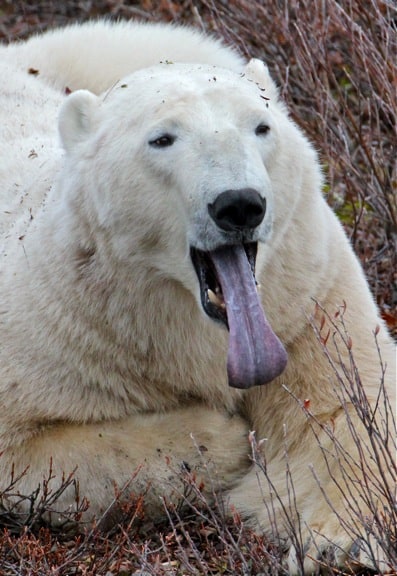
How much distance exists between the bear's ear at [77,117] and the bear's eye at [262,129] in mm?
551

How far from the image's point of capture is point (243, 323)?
3139mm

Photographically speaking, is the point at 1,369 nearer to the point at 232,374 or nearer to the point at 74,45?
the point at 232,374

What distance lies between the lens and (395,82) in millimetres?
4812

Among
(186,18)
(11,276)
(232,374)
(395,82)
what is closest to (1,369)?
(11,276)

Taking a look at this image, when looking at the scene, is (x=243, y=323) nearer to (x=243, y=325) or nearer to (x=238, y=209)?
(x=243, y=325)

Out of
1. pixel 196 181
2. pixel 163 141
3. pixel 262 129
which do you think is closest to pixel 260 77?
pixel 262 129

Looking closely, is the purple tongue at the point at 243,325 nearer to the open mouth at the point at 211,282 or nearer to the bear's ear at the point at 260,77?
the open mouth at the point at 211,282

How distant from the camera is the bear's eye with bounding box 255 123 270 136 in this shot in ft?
10.8

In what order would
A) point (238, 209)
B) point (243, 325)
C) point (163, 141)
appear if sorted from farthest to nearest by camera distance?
point (163, 141) < point (243, 325) < point (238, 209)

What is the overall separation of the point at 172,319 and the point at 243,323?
17.3 inches

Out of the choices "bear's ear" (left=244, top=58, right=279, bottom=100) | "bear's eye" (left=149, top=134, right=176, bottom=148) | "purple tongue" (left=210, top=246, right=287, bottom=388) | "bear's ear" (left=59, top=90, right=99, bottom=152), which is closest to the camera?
"purple tongue" (left=210, top=246, right=287, bottom=388)

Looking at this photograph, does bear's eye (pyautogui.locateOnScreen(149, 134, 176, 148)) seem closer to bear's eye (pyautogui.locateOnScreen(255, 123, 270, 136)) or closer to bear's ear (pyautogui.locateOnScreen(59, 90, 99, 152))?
bear's eye (pyautogui.locateOnScreen(255, 123, 270, 136))

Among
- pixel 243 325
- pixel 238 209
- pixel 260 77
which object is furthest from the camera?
pixel 260 77

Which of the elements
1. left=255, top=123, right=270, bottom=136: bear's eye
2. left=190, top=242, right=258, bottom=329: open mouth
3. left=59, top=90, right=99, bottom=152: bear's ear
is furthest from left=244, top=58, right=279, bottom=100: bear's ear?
left=190, top=242, right=258, bottom=329: open mouth
